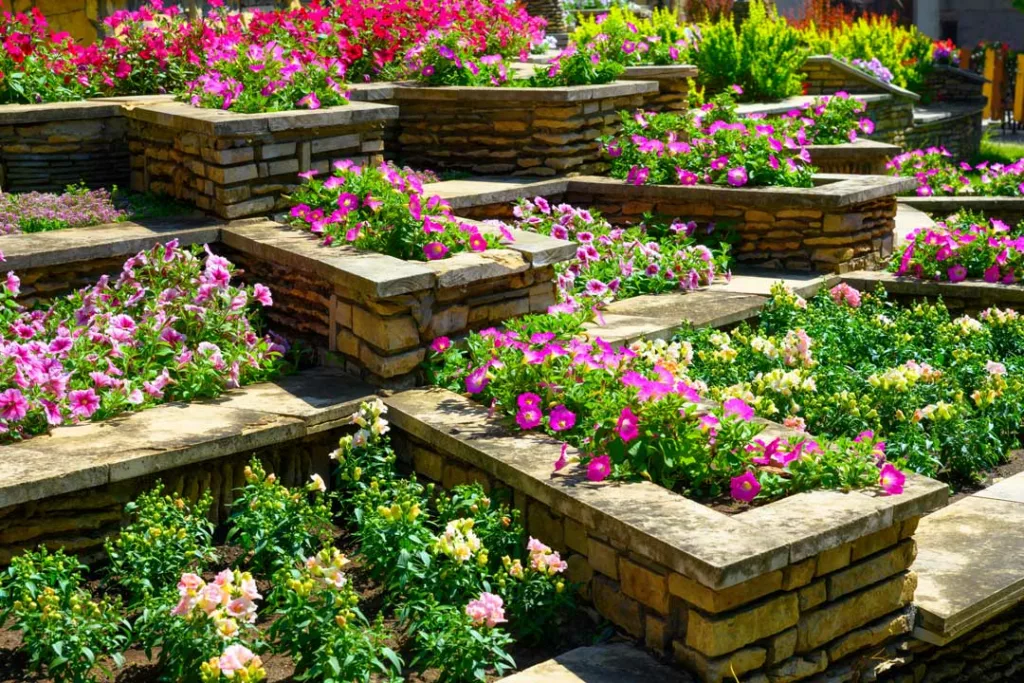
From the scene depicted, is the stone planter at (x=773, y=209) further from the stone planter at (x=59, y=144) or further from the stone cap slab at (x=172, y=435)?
the stone cap slab at (x=172, y=435)

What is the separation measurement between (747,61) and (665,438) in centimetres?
840

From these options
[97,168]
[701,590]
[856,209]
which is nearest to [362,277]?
[701,590]

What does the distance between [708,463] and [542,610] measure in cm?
73

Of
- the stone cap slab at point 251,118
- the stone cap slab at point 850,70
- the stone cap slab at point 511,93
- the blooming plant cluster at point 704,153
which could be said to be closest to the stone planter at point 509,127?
the stone cap slab at point 511,93

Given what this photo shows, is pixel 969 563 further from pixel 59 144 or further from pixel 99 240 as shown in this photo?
pixel 59 144

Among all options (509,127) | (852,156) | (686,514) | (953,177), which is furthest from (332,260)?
(953,177)

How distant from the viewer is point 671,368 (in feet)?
15.7

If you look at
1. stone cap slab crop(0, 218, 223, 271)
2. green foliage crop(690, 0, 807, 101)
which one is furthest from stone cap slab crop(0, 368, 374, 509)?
green foliage crop(690, 0, 807, 101)

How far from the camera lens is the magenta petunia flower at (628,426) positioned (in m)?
4.21

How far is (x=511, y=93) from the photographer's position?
7855mm

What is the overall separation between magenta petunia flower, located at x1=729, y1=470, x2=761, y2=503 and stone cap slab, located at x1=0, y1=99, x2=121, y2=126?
4617 mm

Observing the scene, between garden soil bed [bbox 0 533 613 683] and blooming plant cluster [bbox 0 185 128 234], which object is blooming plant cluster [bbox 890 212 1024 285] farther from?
→ blooming plant cluster [bbox 0 185 128 234]

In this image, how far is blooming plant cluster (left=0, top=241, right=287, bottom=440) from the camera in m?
4.76

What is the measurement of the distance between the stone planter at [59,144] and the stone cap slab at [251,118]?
33 cm
